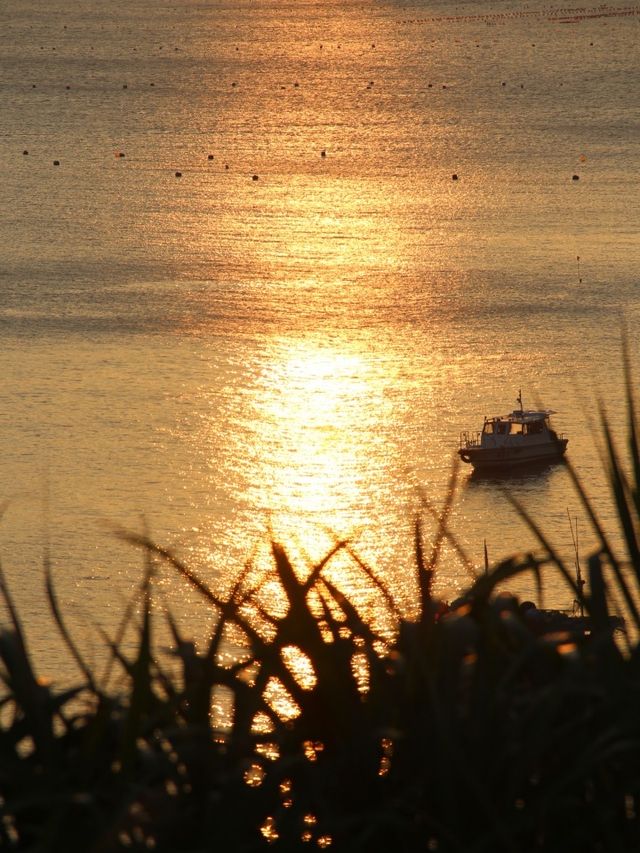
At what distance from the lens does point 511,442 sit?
137 ft

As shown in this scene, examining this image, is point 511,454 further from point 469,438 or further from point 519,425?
point 469,438

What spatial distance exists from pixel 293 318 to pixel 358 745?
49559 mm

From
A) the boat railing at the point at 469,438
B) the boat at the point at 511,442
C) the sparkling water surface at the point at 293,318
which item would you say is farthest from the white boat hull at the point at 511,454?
the sparkling water surface at the point at 293,318

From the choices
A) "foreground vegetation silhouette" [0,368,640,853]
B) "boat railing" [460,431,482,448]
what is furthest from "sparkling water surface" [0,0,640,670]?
"foreground vegetation silhouette" [0,368,640,853]

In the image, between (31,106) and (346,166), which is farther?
(31,106)

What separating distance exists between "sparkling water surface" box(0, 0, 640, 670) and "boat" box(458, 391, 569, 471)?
1.81 ft

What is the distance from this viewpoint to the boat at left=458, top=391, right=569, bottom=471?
41656 mm

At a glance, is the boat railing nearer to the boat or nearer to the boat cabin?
the boat

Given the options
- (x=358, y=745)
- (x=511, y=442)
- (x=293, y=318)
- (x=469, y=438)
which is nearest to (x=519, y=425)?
(x=511, y=442)

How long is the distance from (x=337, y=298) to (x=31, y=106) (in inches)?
2366

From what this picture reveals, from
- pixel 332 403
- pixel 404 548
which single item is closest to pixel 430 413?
pixel 332 403

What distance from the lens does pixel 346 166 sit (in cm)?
8462

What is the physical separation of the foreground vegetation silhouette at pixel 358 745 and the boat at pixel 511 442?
38.2 meters

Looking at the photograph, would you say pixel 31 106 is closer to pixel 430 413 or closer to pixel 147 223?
pixel 147 223
